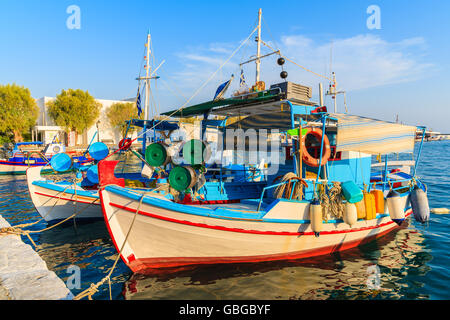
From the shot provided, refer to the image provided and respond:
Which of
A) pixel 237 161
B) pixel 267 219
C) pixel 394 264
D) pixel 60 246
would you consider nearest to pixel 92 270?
pixel 60 246

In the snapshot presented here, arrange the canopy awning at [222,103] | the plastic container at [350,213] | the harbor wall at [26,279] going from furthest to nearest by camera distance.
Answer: the canopy awning at [222,103]
the plastic container at [350,213]
the harbor wall at [26,279]

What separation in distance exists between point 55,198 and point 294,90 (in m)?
9.60

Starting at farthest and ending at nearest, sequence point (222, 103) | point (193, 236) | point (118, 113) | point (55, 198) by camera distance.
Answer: point (118, 113) < point (55, 198) < point (222, 103) < point (193, 236)

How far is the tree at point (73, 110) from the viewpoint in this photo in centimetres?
4619

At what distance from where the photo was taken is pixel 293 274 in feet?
22.1

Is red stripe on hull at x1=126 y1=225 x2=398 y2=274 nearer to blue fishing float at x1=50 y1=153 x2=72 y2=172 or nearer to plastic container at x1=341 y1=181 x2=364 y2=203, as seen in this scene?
plastic container at x1=341 y1=181 x2=364 y2=203

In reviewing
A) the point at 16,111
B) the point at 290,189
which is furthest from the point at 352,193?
the point at 16,111

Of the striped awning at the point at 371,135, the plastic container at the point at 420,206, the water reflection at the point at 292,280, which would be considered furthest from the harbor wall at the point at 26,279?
the plastic container at the point at 420,206

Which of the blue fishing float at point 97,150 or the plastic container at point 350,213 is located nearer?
the plastic container at point 350,213

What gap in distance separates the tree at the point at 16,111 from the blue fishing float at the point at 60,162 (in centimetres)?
3917

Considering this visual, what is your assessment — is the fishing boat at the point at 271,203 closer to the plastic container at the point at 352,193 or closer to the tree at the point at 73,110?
the plastic container at the point at 352,193

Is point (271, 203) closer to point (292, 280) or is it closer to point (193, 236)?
point (292, 280)

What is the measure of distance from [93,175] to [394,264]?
10.6 m

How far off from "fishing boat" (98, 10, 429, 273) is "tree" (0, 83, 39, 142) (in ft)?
145
